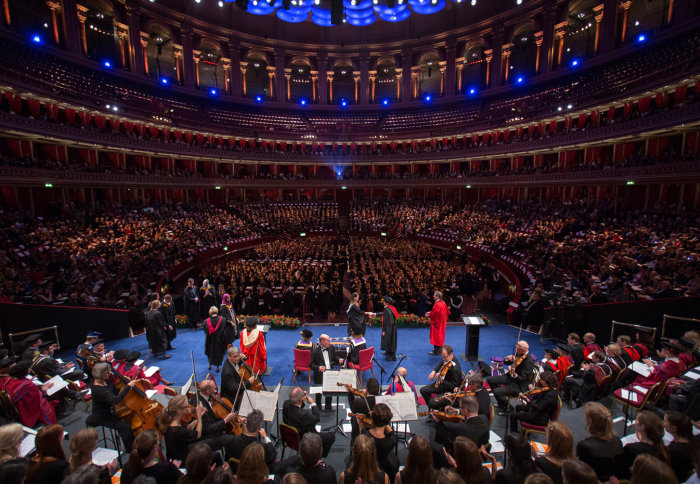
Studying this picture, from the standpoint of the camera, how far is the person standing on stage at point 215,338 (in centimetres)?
845

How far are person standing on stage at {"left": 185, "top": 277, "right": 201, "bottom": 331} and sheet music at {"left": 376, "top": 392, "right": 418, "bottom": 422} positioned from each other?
8.37m

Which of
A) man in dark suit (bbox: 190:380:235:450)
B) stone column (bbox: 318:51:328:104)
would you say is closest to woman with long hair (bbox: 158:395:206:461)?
man in dark suit (bbox: 190:380:235:450)

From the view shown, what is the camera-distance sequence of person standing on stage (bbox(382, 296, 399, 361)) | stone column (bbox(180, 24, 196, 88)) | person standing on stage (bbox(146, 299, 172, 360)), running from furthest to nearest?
1. stone column (bbox(180, 24, 196, 88))
2. person standing on stage (bbox(382, 296, 399, 361))
3. person standing on stage (bbox(146, 299, 172, 360))

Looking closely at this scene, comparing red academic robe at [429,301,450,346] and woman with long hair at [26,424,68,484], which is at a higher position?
woman with long hair at [26,424,68,484]

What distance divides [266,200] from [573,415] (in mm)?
35838

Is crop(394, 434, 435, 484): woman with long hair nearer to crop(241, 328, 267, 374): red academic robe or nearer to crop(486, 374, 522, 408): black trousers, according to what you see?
crop(486, 374, 522, 408): black trousers

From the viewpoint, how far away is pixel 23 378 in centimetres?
580

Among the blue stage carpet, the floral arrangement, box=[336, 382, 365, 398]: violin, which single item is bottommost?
the blue stage carpet

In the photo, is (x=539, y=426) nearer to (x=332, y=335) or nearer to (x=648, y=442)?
(x=648, y=442)

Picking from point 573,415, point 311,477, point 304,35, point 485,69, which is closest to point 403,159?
point 485,69

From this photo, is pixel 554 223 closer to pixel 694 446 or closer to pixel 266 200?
pixel 694 446

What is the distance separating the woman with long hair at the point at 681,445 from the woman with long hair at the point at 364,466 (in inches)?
132

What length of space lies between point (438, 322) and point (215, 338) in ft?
18.6

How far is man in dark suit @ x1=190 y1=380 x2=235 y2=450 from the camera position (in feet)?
15.6
